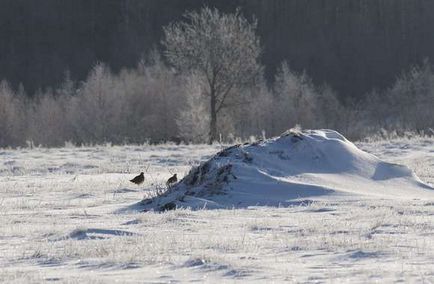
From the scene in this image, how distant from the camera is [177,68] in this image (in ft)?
171

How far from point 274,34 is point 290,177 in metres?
92.5

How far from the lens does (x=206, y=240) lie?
9.37 metres

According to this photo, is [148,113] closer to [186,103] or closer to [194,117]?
[186,103]

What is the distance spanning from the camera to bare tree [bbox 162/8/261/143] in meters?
47.2

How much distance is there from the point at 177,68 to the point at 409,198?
3864 centimetres

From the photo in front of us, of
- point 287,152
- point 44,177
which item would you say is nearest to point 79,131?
point 44,177

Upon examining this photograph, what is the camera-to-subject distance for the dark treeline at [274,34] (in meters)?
101

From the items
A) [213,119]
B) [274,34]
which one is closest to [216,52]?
[213,119]

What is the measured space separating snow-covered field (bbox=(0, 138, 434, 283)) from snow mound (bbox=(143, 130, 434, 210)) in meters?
0.70

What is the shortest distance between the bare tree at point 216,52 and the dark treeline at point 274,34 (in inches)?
1936

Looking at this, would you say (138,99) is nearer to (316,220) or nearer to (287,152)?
(287,152)

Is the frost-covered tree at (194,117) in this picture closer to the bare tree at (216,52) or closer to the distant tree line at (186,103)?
the distant tree line at (186,103)

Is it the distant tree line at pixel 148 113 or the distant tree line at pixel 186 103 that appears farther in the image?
the distant tree line at pixel 148 113

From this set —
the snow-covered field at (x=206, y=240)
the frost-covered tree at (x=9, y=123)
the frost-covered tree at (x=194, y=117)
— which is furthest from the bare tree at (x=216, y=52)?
the snow-covered field at (x=206, y=240)
